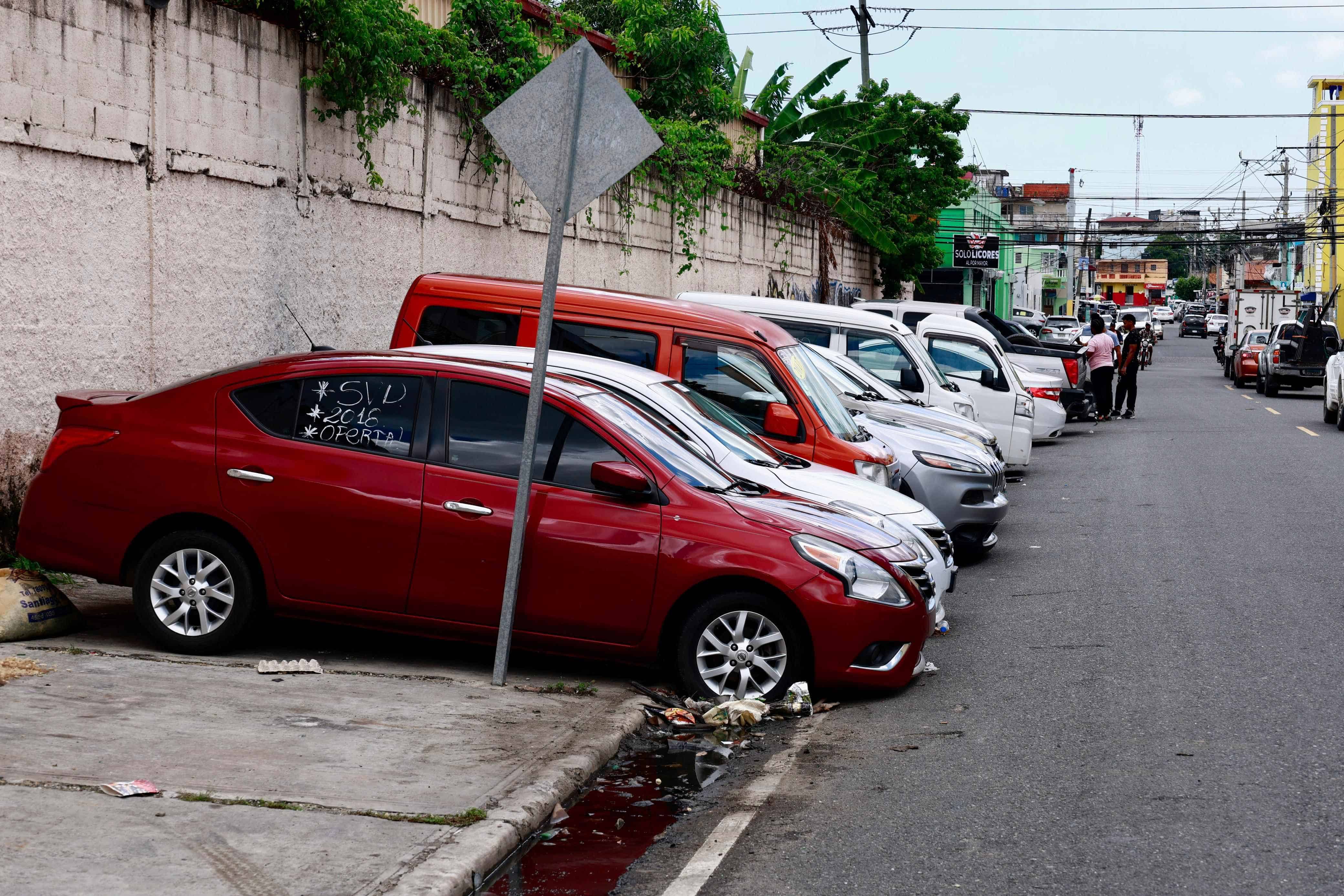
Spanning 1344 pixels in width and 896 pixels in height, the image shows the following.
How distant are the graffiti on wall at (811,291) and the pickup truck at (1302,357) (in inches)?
426

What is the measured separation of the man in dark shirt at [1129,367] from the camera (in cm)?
2733

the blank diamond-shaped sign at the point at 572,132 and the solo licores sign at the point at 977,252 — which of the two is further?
the solo licores sign at the point at 977,252

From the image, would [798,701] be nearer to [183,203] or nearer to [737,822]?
[737,822]

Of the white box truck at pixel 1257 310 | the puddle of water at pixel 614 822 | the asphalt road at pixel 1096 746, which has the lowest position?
the puddle of water at pixel 614 822

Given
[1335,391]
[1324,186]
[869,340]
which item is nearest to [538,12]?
[869,340]

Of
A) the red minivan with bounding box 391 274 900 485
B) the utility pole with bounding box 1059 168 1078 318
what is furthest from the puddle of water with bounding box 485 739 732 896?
the utility pole with bounding box 1059 168 1078 318

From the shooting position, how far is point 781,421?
994cm

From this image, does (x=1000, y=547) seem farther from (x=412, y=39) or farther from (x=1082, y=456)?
(x=1082, y=456)

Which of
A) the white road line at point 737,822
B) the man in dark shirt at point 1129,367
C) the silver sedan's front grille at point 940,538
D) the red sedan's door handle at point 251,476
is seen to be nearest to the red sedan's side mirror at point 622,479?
the white road line at point 737,822

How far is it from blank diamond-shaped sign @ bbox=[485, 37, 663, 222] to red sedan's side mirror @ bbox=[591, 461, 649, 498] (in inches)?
50.8

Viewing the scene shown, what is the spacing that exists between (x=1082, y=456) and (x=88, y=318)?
1529 centimetres

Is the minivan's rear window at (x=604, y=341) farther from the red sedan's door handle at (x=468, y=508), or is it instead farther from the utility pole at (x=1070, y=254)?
the utility pole at (x=1070, y=254)

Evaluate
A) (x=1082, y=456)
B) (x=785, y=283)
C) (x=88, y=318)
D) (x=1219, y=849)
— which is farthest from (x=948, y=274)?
(x=1219, y=849)

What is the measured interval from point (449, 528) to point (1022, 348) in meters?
20.4
